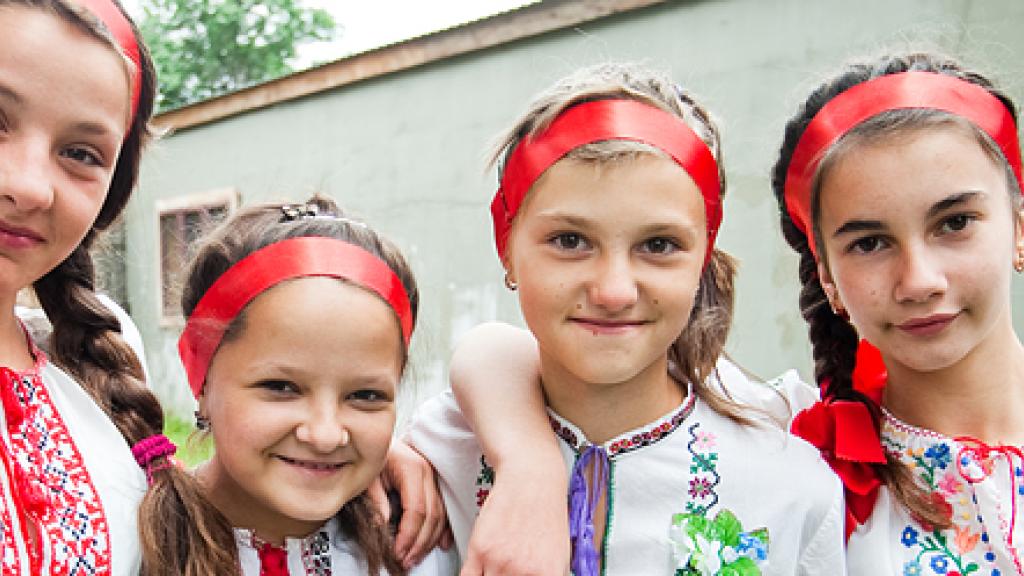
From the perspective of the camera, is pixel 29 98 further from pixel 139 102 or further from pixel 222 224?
pixel 222 224

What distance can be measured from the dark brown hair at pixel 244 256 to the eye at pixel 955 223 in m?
1.03

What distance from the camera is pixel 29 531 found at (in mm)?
1423

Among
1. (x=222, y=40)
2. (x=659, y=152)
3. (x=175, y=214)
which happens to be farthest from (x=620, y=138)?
(x=222, y=40)

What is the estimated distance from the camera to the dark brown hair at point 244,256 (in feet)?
5.47

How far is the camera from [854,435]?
181 cm

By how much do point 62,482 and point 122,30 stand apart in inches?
29.1

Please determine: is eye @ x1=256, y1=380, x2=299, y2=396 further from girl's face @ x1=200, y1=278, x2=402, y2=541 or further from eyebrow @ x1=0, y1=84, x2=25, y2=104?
A: eyebrow @ x1=0, y1=84, x2=25, y2=104

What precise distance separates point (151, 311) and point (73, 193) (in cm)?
837

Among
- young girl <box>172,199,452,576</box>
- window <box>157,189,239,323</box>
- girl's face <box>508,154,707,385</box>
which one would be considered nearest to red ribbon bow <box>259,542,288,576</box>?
young girl <box>172,199,452,576</box>

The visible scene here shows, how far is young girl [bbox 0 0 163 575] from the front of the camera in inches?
53.3

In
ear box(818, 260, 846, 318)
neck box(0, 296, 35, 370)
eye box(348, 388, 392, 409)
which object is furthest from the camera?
ear box(818, 260, 846, 318)

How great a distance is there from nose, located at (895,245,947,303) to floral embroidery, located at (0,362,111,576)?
4.61ft

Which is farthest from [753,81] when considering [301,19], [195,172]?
[301,19]

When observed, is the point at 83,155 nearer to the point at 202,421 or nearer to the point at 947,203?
the point at 202,421
